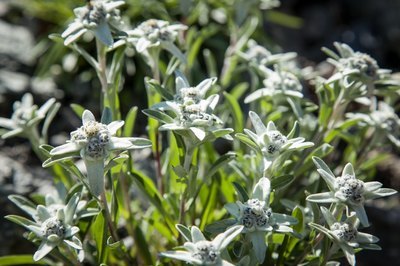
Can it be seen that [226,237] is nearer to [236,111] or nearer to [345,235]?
[345,235]

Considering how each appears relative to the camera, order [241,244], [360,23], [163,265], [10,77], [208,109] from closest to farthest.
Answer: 1. [208,109]
2. [241,244]
3. [163,265]
4. [10,77]
5. [360,23]

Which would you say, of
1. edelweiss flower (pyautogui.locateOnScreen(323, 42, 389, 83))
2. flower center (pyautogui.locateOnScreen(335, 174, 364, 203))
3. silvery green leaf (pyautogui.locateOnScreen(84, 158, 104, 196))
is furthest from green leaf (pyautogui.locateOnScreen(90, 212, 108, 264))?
edelweiss flower (pyautogui.locateOnScreen(323, 42, 389, 83))

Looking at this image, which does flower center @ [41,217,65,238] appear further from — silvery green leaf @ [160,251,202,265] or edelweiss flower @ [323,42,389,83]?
edelweiss flower @ [323,42,389,83]

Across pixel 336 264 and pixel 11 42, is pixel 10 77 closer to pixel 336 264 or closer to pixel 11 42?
pixel 11 42

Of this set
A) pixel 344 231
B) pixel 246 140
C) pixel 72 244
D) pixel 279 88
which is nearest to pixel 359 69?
pixel 279 88

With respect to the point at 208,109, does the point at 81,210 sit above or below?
below

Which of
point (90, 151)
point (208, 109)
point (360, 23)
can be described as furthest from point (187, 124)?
point (360, 23)
